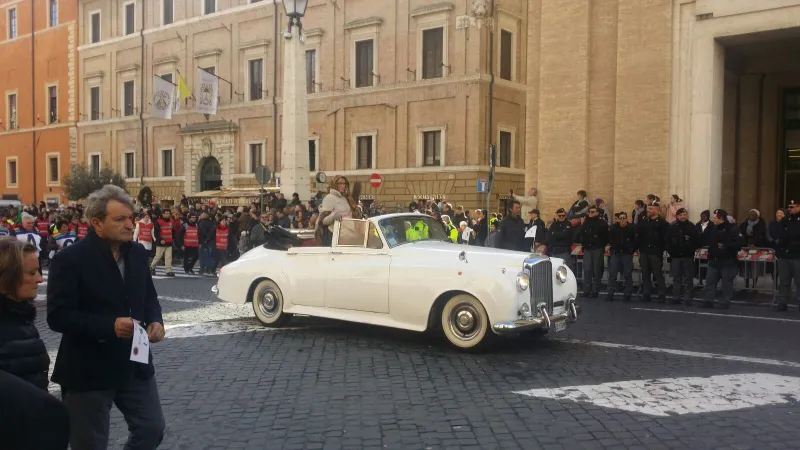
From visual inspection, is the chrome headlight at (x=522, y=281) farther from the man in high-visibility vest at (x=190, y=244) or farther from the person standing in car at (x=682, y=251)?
A: the man in high-visibility vest at (x=190, y=244)

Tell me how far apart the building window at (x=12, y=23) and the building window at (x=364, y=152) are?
1320 inches

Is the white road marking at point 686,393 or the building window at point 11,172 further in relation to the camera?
the building window at point 11,172

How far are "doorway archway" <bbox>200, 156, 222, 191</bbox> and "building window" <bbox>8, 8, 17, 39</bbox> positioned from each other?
23.4 m

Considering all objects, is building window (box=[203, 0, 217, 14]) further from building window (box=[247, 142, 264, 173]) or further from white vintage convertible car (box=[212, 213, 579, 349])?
white vintage convertible car (box=[212, 213, 579, 349])

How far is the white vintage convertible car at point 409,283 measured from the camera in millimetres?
8156

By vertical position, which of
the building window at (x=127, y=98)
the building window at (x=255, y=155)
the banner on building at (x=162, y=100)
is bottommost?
the building window at (x=255, y=155)

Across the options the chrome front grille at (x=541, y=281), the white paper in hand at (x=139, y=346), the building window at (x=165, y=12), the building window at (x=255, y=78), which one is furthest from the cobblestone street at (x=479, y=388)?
the building window at (x=165, y=12)

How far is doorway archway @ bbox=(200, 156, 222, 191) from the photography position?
4025 centimetres

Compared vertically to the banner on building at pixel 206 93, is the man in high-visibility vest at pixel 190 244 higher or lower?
lower

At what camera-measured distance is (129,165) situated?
44719 mm

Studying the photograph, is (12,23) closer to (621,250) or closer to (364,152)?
(364,152)

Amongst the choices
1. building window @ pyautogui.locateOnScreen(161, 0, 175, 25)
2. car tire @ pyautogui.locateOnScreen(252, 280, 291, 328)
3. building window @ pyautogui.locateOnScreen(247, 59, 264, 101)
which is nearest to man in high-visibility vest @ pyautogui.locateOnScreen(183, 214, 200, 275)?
car tire @ pyautogui.locateOnScreen(252, 280, 291, 328)

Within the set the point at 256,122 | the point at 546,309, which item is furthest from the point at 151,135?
the point at 546,309

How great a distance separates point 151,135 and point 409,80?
1899cm
